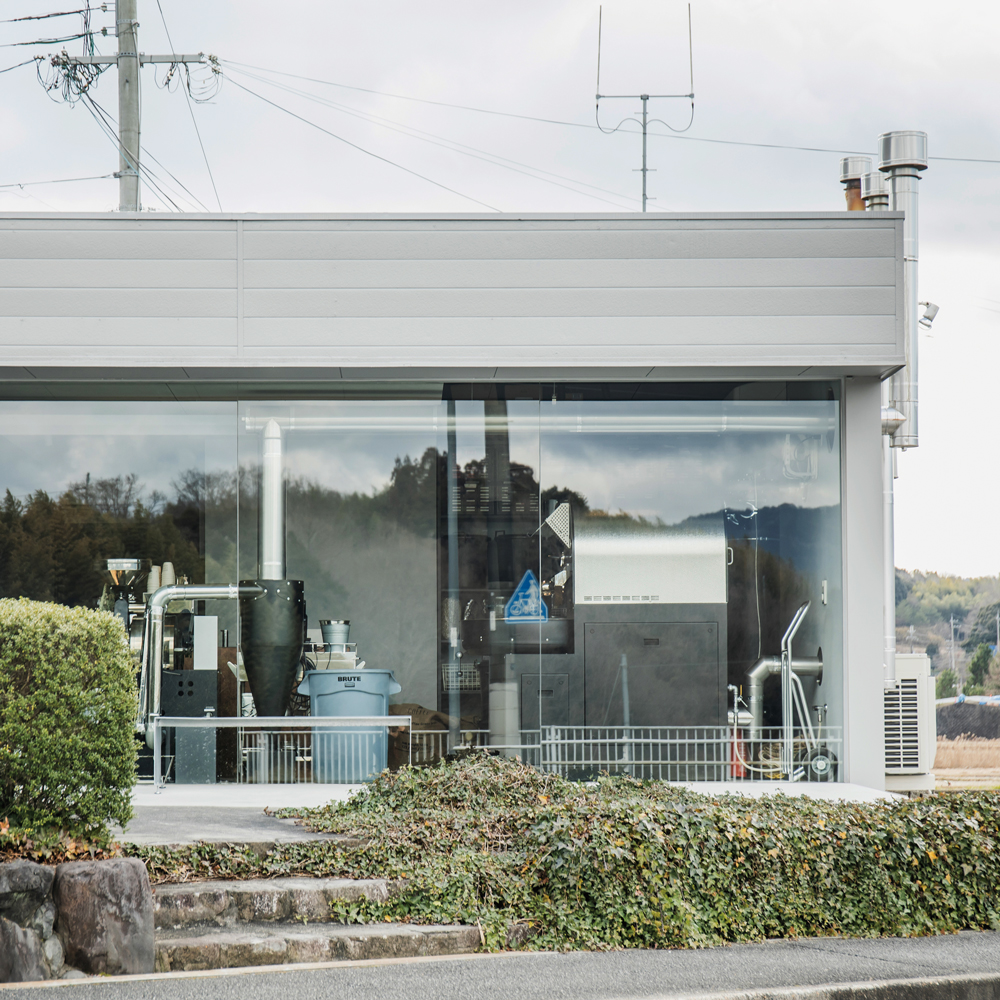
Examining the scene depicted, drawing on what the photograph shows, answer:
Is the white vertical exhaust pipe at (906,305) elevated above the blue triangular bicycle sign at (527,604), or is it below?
above

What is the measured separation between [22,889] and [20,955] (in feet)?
0.79

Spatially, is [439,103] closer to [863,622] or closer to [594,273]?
[594,273]

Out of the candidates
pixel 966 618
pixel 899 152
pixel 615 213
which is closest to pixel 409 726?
pixel 615 213

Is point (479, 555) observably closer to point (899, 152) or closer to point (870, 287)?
point (870, 287)

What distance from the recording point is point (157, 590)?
908 centimetres

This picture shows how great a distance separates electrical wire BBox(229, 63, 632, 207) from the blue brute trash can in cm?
1562

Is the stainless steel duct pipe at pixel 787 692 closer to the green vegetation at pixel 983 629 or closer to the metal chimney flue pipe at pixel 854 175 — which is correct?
the metal chimney flue pipe at pixel 854 175

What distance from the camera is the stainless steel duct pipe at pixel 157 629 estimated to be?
8.67 metres

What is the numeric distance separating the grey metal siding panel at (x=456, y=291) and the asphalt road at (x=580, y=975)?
491 centimetres

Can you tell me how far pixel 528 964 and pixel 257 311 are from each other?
5.63m

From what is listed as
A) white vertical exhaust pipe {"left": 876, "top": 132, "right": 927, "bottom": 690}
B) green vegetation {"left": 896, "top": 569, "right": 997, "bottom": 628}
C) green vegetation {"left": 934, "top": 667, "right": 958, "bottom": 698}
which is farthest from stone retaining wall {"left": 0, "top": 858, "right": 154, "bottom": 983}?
green vegetation {"left": 934, "top": 667, "right": 958, "bottom": 698}

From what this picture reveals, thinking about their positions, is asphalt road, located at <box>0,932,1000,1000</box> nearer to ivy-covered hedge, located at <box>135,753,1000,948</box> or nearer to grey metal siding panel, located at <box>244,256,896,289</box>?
ivy-covered hedge, located at <box>135,753,1000,948</box>

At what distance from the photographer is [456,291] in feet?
28.0

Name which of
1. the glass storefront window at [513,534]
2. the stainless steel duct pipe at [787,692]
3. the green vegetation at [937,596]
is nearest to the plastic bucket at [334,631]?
the glass storefront window at [513,534]
